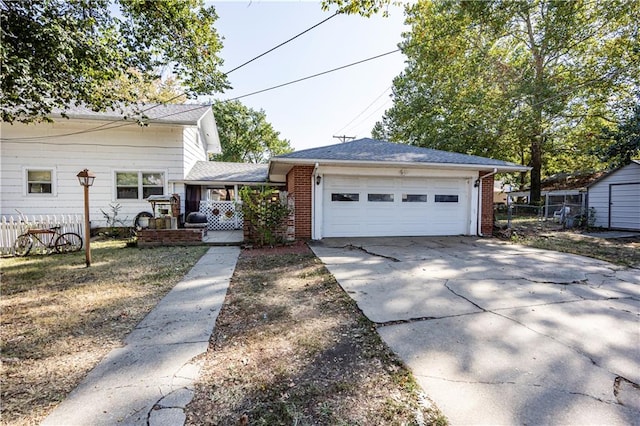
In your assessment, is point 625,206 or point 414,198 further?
point 625,206

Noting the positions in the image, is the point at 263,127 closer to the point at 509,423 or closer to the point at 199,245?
the point at 199,245

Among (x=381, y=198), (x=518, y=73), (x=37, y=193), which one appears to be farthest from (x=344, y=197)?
(x=518, y=73)

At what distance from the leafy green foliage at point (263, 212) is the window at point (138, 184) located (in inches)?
219

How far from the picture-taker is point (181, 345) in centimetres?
279

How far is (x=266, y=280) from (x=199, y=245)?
444 centimetres

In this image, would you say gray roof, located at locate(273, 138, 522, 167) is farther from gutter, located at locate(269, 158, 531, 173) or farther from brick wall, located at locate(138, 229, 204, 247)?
brick wall, located at locate(138, 229, 204, 247)

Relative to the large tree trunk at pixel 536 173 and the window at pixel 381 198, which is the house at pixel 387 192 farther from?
the large tree trunk at pixel 536 173

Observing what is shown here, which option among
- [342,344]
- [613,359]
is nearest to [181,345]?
[342,344]

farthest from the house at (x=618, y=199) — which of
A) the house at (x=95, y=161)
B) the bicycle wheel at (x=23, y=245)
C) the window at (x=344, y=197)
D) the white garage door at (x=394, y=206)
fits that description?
the bicycle wheel at (x=23, y=245)

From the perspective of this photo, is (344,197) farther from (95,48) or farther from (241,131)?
(241,131)

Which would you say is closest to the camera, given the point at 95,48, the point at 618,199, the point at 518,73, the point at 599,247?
the point at 95,48

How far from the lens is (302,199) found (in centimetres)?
884

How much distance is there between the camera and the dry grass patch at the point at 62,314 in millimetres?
2207

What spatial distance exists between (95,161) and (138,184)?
1700 millimetres
